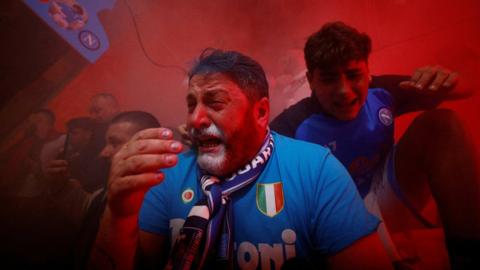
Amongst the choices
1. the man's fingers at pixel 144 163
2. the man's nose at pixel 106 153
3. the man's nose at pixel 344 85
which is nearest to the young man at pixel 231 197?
the man's fingers at pixel 144 163

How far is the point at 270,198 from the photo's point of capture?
1.03 m

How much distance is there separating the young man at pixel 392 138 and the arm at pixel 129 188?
0.70m

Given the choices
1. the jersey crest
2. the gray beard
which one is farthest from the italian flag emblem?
the jersey crest

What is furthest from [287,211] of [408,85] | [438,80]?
[438,80]

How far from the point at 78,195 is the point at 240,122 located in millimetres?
923

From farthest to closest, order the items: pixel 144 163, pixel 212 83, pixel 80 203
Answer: pixel 80 203 < pixel 212 83 < pixel 144 163

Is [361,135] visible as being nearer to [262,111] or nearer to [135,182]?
[262,111]

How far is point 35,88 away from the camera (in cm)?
137

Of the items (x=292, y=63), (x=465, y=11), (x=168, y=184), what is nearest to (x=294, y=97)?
(x=292, y=63)

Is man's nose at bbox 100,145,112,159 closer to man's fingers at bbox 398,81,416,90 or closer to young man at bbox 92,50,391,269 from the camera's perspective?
young man at bbox 92,50,391,269

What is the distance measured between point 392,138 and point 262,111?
2.13 ft

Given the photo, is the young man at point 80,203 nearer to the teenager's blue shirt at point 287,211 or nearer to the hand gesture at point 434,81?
the teenager's blue shirt at point 287,211

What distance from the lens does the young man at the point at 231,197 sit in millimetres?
886

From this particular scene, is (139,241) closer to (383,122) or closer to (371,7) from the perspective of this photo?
(383,122)
